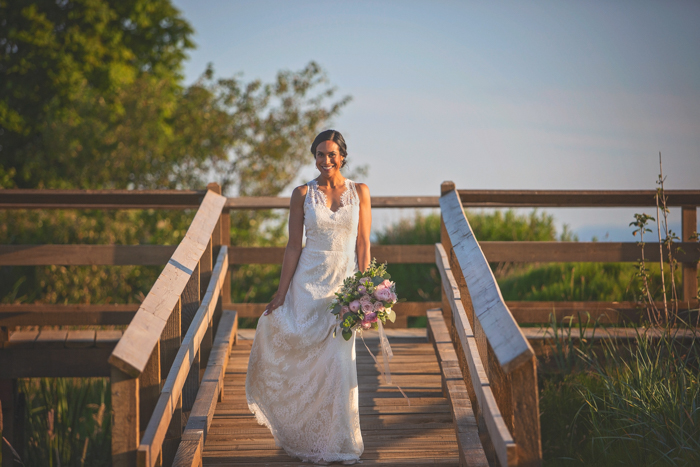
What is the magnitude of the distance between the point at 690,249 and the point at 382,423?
318 centimetres

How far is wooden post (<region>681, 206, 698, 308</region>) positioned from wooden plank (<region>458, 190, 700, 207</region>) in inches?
5.0

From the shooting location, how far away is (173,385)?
297cm

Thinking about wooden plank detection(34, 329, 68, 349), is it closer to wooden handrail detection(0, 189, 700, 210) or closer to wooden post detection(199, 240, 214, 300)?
wooden handrail detection(0, 189, 700, 210)

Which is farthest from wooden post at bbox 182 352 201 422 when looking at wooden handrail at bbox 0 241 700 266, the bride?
wooden handrail at bbox 0 241 700 266

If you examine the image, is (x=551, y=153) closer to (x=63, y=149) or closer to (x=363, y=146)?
(x=363, y=146)

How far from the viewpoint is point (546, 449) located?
4.28m

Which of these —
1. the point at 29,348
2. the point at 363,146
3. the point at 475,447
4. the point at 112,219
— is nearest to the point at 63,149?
the point at 112,219

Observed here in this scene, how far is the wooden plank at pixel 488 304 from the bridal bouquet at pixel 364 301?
0.47 meters

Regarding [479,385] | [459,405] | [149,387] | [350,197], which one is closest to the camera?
[149,387]

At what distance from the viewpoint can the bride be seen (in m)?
3.44

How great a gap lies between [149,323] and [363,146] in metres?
13.6

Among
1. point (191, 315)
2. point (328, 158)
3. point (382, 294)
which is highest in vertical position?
point (328, 158)

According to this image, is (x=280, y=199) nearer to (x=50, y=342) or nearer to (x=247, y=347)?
(x=247, y=347)

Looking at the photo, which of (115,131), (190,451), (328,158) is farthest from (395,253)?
(115,131)
